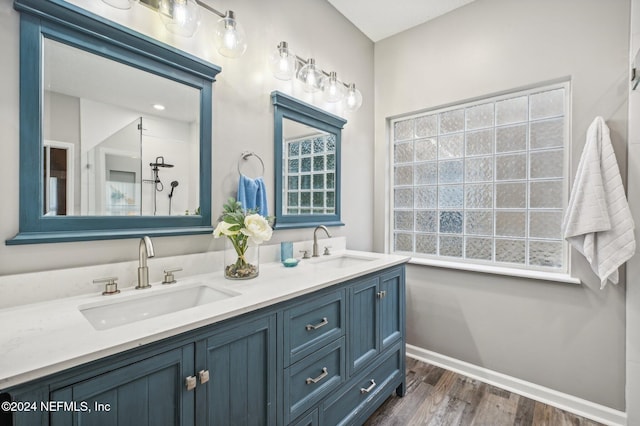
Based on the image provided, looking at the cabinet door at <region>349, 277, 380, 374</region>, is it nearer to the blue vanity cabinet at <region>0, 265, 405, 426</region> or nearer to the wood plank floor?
the blue vanity cabinet at <region>0, 265, 405, 426</region>

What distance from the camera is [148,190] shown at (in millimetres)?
1327

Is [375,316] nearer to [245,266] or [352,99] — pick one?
[245,266]

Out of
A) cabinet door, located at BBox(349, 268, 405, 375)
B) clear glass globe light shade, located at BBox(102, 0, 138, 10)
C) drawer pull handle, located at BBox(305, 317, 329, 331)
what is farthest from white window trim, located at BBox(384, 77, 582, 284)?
clear glass globe light shade, located at BBox(102, 0, 138, 10)

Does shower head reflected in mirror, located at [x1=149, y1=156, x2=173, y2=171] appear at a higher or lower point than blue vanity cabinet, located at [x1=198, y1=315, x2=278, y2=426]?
higher

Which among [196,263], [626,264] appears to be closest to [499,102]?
[626,264]

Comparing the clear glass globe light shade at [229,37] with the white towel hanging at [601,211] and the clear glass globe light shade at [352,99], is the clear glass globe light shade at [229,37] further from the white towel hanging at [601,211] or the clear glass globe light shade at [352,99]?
the white towel hanging at [601,211]

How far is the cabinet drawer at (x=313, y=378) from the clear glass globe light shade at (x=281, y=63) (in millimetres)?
1541

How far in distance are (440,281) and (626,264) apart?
1.07m

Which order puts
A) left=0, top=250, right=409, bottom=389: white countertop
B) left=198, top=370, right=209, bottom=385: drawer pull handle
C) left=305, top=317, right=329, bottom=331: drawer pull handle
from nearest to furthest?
left=0, top=250, right=409, bottom=389: white countertop, left=198, top=370, right=209, bottom=385: drawer pull handle, left=305, top=317, right=329, bottom=331: drawer pull handle

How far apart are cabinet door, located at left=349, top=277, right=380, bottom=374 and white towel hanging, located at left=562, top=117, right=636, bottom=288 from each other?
1.22m

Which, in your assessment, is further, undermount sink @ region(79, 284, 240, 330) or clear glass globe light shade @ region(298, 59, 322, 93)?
clear glass globe light shade @ region(298, 59, 322, 93)

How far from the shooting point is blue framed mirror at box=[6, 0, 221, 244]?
40.9 inches

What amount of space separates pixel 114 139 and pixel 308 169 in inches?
46.9

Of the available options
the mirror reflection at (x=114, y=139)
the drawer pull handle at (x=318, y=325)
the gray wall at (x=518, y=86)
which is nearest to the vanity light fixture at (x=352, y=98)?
the gray wall at (x=518, y=86)
